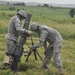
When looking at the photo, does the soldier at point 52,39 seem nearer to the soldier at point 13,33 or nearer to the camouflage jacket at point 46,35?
the camouflage jacket at point 46,35

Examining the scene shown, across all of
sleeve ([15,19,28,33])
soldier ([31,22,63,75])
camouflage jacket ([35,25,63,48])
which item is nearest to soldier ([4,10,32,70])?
sleeve ([15,19,28,33])

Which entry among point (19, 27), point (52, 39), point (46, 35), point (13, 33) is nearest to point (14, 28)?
point (13, 33)

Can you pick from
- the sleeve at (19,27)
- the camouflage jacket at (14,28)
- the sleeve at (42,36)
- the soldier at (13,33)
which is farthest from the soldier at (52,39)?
the soldier at (13,33)

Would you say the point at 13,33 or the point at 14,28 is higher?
the point at 14,28

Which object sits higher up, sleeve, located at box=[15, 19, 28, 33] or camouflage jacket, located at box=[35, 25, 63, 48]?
sleeve, located at box=[15, 19, 28, 33]

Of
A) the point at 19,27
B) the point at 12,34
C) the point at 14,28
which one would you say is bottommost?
the point at 12,34

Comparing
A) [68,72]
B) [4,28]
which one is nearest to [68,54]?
[68,72]

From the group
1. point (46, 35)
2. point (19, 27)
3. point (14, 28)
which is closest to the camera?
point (19, 27)

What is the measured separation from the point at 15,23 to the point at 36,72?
6.25ft

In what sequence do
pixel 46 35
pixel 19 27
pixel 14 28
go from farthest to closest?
1. pixel 14 28
2. pixel 46 35
3. pixel 19 27

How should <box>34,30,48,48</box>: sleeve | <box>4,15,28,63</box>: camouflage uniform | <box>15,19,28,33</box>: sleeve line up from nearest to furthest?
<box>15,19,28,33</box>: sleeve
<box>34,30,48,48</box>: sleeve
<box>4,15,28,63</box>: camouflage uniform

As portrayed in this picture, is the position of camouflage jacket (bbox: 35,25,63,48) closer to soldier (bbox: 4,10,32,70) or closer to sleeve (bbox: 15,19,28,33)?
sleeve (bbox: 15,19,28,33)

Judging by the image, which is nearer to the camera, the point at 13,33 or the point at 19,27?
the point at 19,27

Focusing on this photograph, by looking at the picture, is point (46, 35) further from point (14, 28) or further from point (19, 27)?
point (14, 28)
